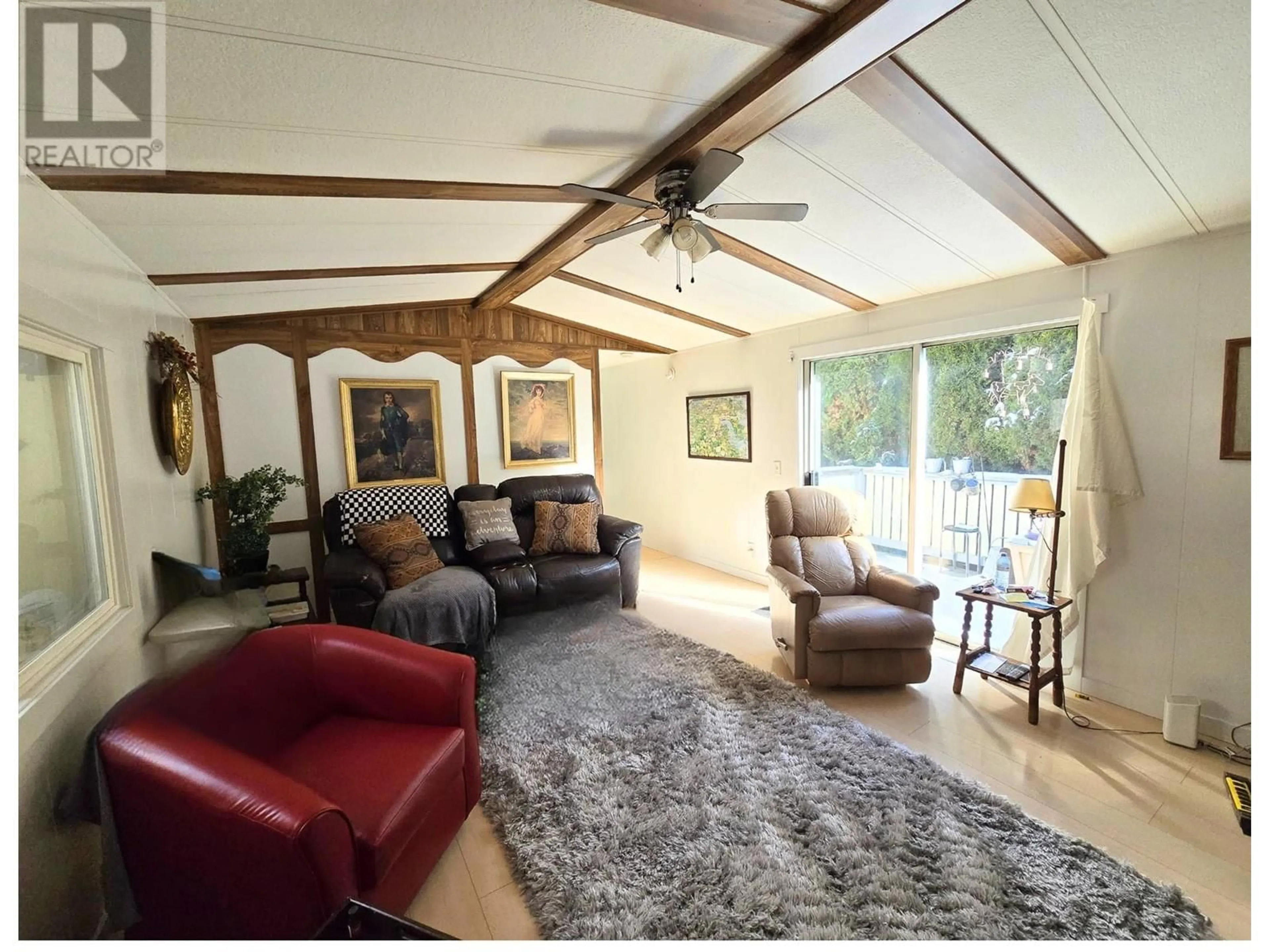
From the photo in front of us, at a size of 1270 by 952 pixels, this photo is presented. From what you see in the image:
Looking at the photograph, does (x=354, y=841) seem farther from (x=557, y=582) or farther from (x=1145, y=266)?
Result: (x=1145, y=266)

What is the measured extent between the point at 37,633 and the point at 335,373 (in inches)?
119

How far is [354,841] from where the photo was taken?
1287 millimetres

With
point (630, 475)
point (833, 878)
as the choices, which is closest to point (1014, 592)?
point (833, 878)

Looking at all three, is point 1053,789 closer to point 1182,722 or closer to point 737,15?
point 1182,722

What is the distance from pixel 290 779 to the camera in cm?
128

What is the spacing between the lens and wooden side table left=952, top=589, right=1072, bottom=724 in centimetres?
243

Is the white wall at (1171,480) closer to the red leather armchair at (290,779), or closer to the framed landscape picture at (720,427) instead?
the framed landscape picture at (720,427)

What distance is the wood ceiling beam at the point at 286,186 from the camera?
1.52 m

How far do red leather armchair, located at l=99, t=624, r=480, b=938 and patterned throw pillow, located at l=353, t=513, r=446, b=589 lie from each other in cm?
146

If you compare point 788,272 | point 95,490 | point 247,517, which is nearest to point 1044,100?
point 788,272

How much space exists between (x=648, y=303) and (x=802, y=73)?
2.63 meters

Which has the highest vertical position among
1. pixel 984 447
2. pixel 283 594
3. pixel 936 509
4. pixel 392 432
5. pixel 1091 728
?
pixel 392 432

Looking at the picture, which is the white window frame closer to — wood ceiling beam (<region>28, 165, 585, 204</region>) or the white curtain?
wood ceiling beam (<region>28, 165, 585, 204</region>)

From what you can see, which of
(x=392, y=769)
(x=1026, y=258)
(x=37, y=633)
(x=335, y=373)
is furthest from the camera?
(x=335, y=373)
